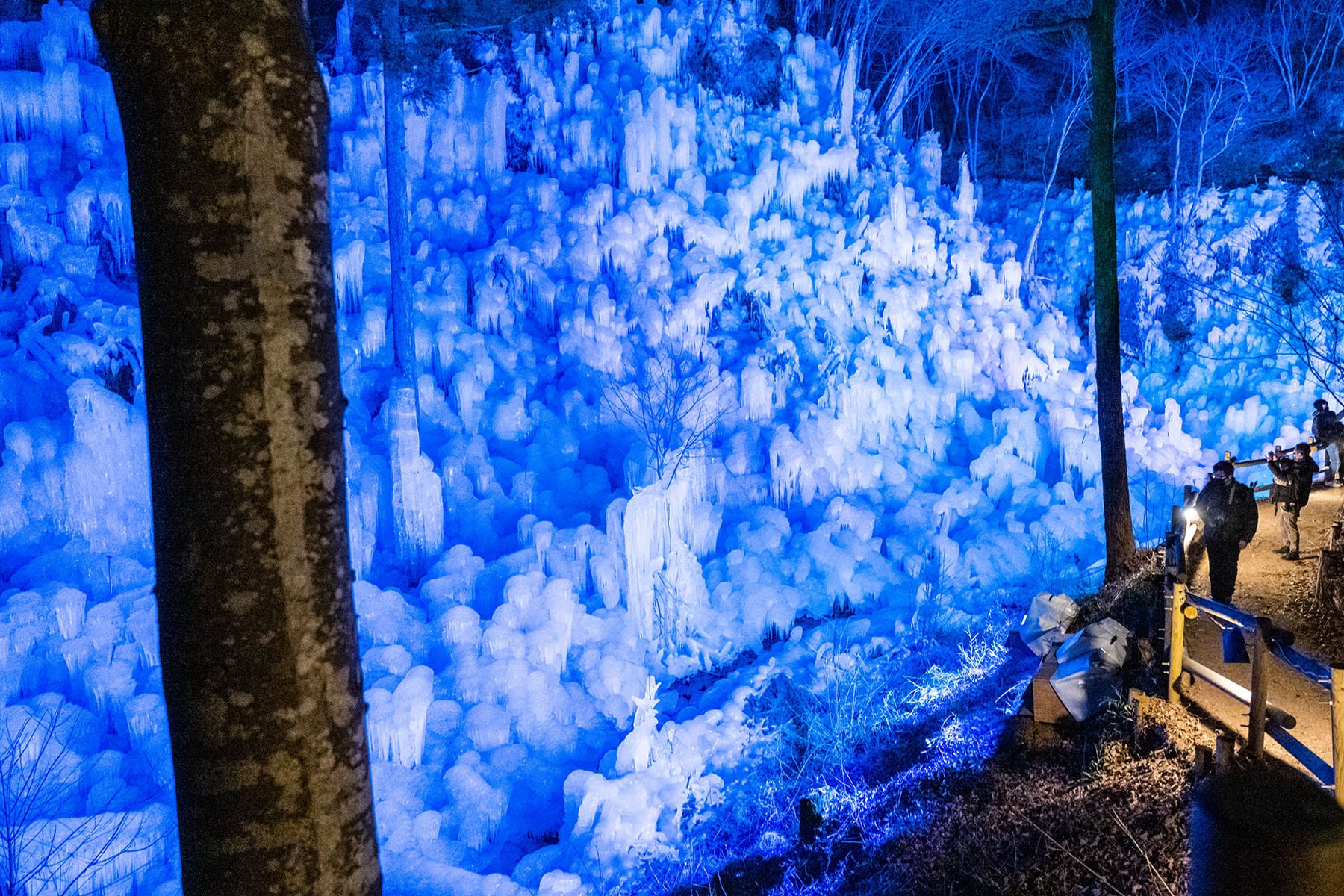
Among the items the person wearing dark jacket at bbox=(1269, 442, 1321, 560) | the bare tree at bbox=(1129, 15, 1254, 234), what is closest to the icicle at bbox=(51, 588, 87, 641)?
the person wearing dark jacket at bbox=(1269, 442, 1321, 560)

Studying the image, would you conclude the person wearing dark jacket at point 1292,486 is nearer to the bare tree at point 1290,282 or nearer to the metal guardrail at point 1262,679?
the metal guardrail at point 1262,679

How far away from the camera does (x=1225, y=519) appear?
21.4ft

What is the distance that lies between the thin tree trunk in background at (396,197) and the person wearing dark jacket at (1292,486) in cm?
954

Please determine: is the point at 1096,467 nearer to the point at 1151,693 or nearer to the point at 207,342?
the point at 1151,693

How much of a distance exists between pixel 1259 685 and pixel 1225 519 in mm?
3681

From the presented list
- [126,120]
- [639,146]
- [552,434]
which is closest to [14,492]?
[552,434]

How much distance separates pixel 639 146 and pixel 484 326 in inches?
160

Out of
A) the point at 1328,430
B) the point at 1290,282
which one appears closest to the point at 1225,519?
the point at 1328,430

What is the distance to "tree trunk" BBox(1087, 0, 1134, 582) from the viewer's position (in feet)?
26.4

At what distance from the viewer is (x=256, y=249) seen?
1244 mm

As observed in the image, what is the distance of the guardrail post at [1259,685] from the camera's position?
342 centimetres

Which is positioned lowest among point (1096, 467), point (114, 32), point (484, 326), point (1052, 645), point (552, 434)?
point (1052, 645)

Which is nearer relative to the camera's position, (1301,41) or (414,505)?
(414,505)

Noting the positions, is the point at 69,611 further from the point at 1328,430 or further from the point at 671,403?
the point at 1328,430
